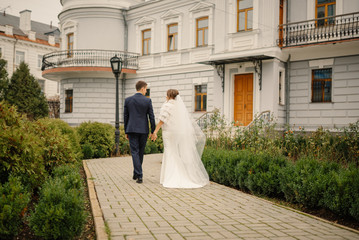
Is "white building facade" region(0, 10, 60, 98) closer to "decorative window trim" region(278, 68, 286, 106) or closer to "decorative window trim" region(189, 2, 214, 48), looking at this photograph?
"decorative window trim" region(189, 2, 214, 48)

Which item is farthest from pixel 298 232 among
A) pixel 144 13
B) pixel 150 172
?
pixel 144 13

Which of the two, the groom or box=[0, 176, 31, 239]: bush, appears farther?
the groom

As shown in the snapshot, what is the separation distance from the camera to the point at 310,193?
5852 mm

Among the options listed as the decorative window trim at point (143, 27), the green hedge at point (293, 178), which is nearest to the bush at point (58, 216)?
the green hedge at point (293, 178)

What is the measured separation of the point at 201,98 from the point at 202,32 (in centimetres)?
397

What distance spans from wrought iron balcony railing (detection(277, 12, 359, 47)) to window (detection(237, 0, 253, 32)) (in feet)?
5.22

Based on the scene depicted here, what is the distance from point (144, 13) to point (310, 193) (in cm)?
2046

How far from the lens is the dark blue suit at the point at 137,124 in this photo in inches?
303

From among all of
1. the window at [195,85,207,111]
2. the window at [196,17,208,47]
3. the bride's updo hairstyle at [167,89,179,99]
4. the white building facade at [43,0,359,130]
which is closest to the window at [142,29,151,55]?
the white building facade at [43,0,359,130]

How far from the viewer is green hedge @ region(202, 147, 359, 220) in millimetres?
5320

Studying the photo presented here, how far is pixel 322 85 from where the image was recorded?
53.6 ft

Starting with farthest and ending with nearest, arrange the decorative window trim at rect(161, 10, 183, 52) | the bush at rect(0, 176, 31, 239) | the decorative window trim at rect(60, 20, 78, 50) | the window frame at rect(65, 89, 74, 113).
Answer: the window frame at rect(65, 89, 74, 113), the decorative window trim at rect(60, 20, 78, 50), the decorative window trim at rect(161, 10, 183, 52), the bush at rect(0, 176, 31, 239)

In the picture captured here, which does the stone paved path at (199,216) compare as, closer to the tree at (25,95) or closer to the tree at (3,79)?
the tree at (25,95)

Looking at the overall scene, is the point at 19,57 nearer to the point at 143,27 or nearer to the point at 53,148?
the point at 143,27
